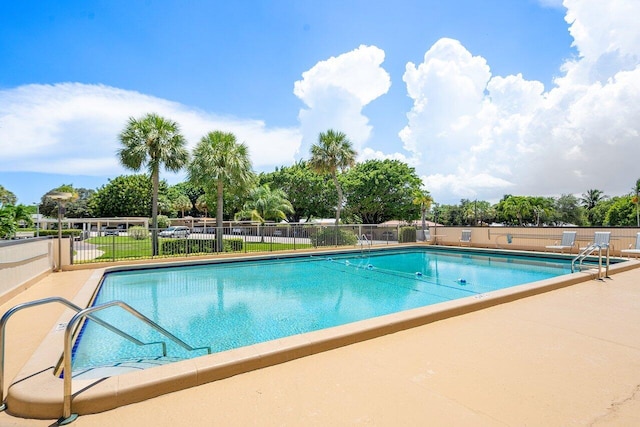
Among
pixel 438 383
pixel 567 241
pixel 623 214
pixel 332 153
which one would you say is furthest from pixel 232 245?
pixel 623 214

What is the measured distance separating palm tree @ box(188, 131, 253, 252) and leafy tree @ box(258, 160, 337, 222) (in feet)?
67.6

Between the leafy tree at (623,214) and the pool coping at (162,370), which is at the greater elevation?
the leafy tree at (623,214)

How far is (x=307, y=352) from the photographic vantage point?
3453mm

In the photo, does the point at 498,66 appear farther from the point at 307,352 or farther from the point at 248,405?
the point at 248,405

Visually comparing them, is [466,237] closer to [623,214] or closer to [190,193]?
[190,193]

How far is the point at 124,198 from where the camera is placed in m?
41.7

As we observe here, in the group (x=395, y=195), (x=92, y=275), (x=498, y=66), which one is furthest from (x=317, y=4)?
(x=395, y=195)

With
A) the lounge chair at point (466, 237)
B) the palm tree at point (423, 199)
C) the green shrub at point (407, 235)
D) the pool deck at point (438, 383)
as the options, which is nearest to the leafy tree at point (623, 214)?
the palm tree at point (423, 199)

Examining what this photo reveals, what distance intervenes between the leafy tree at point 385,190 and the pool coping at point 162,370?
2978 centimetres

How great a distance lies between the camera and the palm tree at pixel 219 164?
1594 centimetres

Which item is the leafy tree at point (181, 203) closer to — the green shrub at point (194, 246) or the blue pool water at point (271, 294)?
the green shrub at point (194, 246)

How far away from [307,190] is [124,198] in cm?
2349

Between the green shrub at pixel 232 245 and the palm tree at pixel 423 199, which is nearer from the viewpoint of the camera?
the green shrub at pixel 232 245

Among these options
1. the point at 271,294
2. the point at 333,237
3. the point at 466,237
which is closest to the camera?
the point at 271,294
